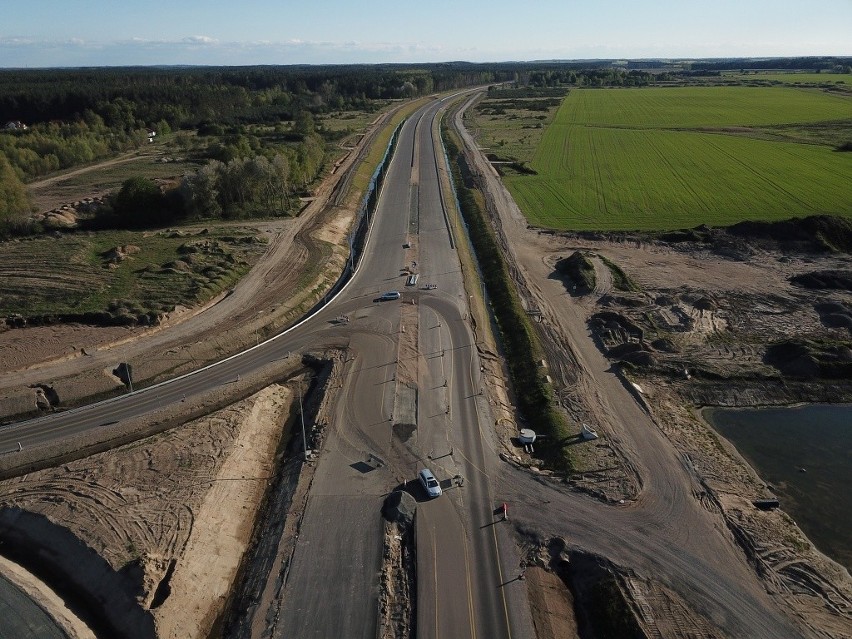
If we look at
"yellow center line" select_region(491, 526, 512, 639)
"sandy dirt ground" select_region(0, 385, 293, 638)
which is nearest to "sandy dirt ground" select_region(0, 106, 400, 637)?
"sandy dirt ground" select_region(0, 385, 293, 638)

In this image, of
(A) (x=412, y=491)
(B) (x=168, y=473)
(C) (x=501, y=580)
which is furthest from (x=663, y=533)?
(B) (x=168, y=473)

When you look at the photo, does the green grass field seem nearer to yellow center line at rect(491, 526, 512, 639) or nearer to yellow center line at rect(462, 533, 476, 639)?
yellow center line at rect(491, 526, 512, 639)

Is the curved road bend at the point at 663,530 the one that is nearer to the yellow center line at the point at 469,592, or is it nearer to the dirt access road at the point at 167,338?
the yellow center line at the point at 469,592

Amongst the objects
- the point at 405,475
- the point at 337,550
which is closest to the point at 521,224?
the point at 405,475

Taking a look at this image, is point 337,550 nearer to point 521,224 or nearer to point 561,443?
point 561,443

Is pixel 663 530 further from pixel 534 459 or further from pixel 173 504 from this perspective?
pixel 173 504
